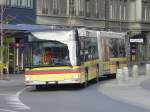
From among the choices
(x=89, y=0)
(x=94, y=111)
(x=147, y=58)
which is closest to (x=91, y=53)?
(x=94, y=111)

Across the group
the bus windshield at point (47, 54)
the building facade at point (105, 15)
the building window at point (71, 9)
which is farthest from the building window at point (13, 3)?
the bus windshield at point (47, 54)

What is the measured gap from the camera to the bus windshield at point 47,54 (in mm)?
27953

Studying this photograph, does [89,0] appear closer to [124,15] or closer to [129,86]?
[124,15]

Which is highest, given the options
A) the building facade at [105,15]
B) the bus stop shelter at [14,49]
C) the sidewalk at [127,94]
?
the building facade at [105,15]

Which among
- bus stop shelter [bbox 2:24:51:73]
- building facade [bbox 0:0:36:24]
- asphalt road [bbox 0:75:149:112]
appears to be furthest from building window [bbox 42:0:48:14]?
asphalt road [bbox 0:75:149:112]

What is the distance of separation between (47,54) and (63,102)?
640 cm

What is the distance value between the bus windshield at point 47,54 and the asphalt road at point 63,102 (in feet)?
4.30

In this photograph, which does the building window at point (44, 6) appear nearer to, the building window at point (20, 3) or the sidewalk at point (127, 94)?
the building window at point (20, 3)

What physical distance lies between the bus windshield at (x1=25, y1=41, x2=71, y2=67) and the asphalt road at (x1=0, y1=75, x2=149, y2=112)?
1.31m

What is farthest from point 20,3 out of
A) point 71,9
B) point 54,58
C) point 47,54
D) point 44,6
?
point 54,58

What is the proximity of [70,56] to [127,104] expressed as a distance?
24.1ft

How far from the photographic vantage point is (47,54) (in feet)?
92.4

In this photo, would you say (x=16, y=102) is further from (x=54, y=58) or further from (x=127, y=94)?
(x=54, y=58)

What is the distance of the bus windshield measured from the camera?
2795 centimetres
